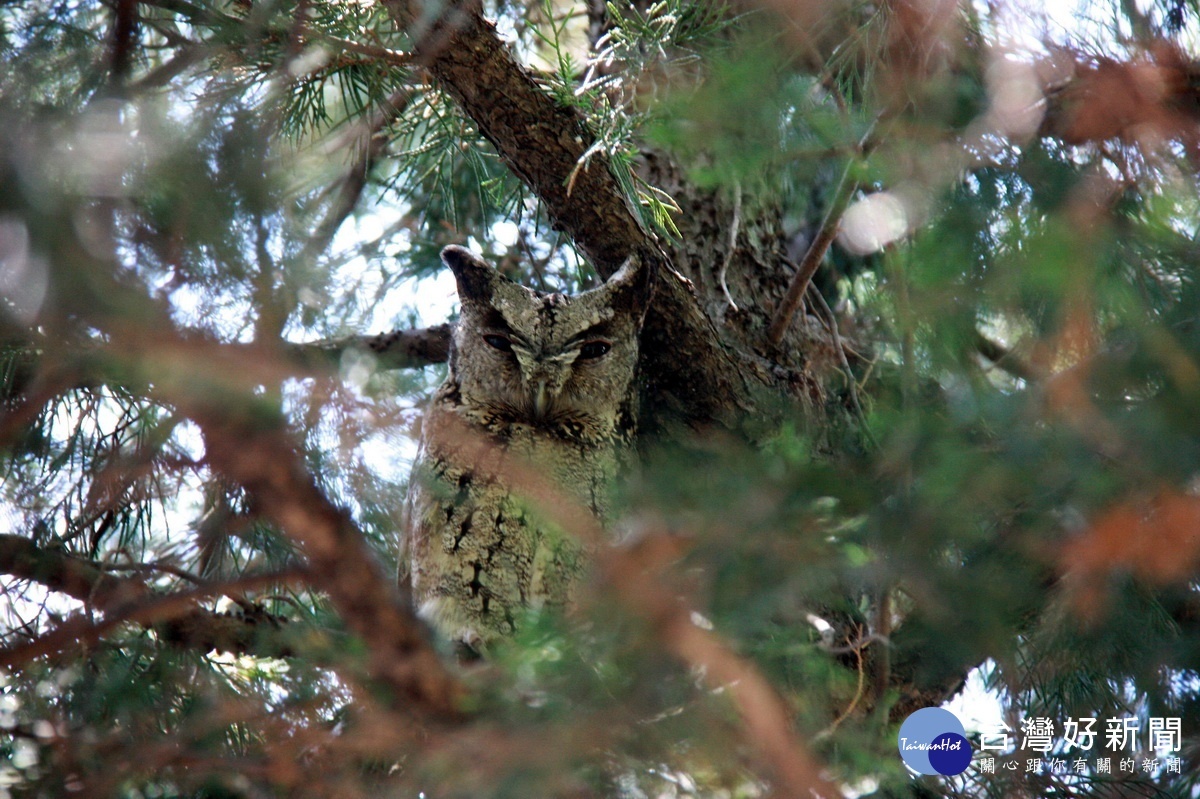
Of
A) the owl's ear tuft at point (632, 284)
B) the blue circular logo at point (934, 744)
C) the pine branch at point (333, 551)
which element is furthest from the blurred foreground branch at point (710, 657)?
the owl's ear tuft at point (632, 284)

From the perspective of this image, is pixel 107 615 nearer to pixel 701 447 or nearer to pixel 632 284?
pixel 701 447

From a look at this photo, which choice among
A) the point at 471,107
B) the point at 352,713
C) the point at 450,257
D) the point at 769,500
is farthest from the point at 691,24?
the point at 352,713

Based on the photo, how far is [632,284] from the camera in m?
2.71

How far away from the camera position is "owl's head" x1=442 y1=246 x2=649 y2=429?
9.32 ft

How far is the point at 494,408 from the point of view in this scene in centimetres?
296

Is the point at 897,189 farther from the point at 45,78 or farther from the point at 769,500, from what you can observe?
the point at 45,78

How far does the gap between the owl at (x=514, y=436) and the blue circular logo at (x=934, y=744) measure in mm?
1015

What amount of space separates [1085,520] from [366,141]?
8.23ft

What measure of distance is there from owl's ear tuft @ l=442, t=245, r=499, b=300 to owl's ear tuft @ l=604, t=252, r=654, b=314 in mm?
406

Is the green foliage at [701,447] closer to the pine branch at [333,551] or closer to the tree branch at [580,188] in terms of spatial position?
the pine branch at [333,551]

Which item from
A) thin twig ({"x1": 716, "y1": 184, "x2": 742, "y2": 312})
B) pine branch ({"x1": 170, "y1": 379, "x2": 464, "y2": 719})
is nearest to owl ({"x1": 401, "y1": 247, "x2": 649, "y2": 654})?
thin twig ({"x1": 716, "y1": 184, "x2": 742, "y2": 312})

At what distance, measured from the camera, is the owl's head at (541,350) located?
2.84m

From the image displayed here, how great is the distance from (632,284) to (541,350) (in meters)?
0.38

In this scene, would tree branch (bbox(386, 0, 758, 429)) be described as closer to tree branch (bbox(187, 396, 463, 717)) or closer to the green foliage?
the green foliage
